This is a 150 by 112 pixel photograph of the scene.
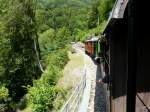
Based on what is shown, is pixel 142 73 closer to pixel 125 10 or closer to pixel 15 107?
pixel 125 10

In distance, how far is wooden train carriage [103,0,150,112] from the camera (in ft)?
9.40

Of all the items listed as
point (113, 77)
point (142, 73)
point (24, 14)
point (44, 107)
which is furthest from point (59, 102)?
point (24, 14)

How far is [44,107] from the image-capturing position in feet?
89.8

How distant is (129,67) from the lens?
289 centimetres

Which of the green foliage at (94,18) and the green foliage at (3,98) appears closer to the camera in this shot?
the green foliage at (3,98)

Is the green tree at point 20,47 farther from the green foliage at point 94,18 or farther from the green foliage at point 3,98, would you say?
the green foliage at point 94,18

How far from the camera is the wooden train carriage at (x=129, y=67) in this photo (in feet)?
9.40

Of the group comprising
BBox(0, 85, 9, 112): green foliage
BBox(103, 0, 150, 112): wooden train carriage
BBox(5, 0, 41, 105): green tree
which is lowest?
BBox(0, 85, 9, 112): green foliage

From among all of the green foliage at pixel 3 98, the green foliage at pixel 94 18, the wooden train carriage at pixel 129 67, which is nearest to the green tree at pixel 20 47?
the green foliage at pixel 3 98

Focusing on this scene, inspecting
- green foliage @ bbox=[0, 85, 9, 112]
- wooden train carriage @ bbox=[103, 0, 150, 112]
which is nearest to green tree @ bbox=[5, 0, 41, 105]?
green foliage @ bbox=[0, 85, 9, 112]

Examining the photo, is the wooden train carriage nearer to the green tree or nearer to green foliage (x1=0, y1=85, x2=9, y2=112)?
green foliage (x1=0, y1=85, x2=9, y2=112)

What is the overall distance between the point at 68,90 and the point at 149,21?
28198 mm

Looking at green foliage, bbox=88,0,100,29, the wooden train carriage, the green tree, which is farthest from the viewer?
green foliage, bbox=88,0,100,29

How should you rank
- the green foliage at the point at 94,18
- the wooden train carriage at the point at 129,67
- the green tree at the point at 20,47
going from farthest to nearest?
1. the green foliage at the point at 94,18
2. the green tree at the point at 20,47
3. the wooden train carriage at the point at 129,67
